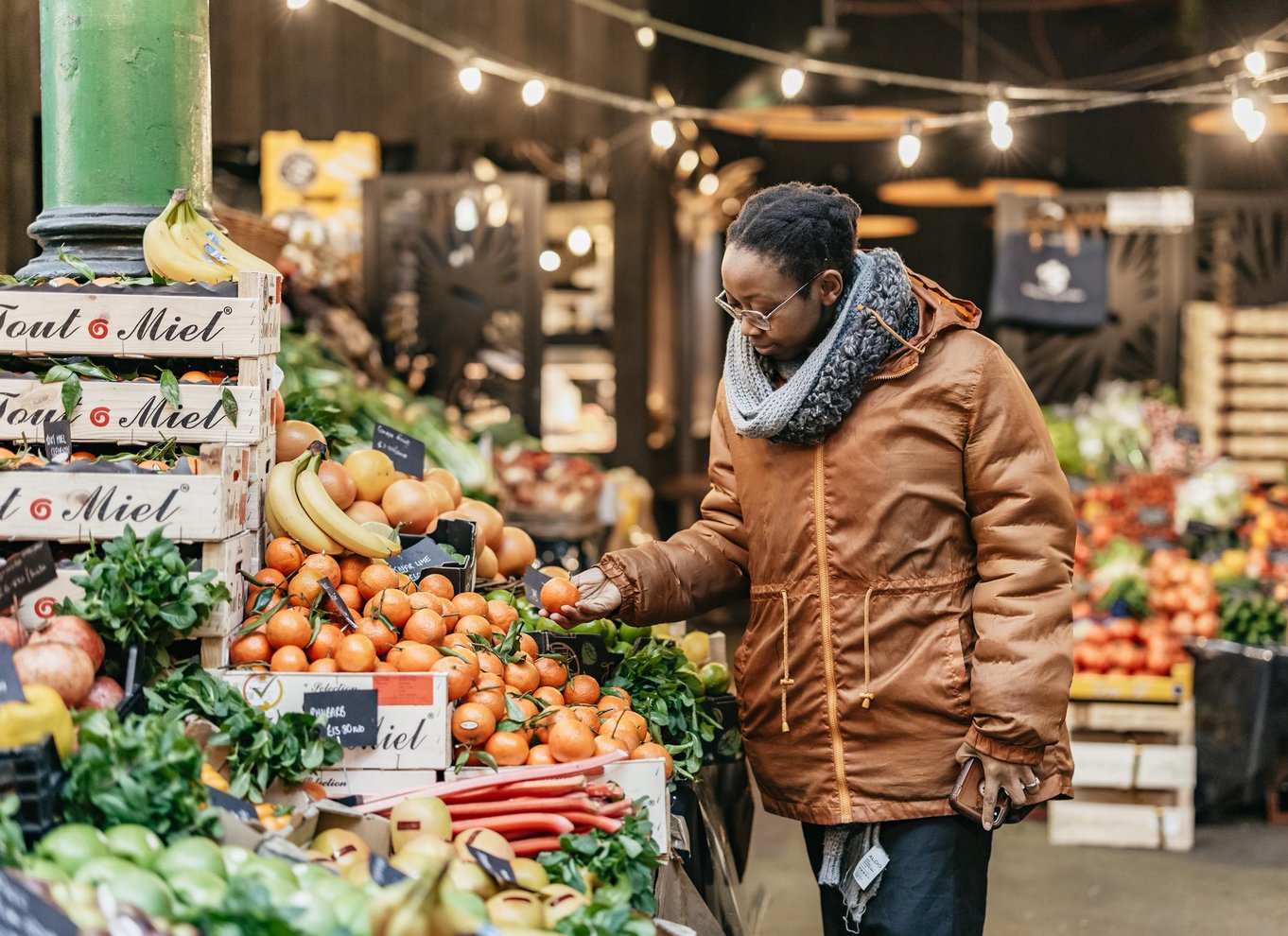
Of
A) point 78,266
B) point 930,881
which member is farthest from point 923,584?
point 78,266

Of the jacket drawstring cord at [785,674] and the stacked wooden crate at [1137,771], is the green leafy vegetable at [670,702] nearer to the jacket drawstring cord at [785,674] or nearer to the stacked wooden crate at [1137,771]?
the jacket drawstring cord at [785,674]

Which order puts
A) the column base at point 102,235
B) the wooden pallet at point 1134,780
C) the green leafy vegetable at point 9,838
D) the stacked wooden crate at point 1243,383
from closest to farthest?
the green leafy vegetable at point 9,838 → the column base at point 102,235 → the wooden pallet at point 1134,780 → the stacked wooden crate at point 1243,383

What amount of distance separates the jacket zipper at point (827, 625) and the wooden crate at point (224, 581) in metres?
1.15

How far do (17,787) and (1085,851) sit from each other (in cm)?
470

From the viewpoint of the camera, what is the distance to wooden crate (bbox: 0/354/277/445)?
9.00ft

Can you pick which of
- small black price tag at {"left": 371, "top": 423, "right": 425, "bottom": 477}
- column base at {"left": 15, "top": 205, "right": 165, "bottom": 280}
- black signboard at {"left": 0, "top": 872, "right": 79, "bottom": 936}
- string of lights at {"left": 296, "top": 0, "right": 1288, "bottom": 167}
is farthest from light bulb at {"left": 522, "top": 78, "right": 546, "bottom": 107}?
black signboard at {"left": 0, "top": 872, "right": 79, "bottom": 936}

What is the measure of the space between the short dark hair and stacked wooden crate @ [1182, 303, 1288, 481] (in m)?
6.26

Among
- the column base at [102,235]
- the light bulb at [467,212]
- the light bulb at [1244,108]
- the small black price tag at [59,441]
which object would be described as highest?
the light bulb at [1244,108]

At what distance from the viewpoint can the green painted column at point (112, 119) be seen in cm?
340

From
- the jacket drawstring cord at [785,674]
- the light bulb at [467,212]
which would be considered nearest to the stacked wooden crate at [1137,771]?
the jacket drawstring cord at [785,674]

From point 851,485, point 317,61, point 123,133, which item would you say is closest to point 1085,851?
point 851,485

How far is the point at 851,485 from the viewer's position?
2.76 metres

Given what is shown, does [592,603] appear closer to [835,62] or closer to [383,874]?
[383,874]

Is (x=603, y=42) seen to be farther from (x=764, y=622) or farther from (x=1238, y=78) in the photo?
(x=764, y=622)
